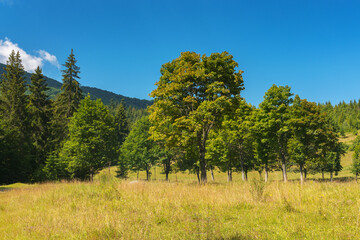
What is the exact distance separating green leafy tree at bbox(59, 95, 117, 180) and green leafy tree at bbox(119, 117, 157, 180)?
1448 centimetres

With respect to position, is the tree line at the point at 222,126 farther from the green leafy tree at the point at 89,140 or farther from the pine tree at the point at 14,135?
the pine tree at the point at 14,135

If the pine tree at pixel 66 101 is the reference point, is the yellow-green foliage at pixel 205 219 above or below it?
below

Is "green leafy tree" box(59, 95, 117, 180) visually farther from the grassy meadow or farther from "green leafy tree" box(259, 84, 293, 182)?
"green leafy tree" box(259, 84, 293, 182)

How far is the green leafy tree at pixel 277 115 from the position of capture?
26203 millimetres

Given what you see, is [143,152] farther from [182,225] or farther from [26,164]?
[182,225]

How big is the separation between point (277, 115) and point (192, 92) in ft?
49.3

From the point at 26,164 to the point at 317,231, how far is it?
38821 millimetres

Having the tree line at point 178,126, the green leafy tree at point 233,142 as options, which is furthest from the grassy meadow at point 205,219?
the green leafy tree at point 233,142

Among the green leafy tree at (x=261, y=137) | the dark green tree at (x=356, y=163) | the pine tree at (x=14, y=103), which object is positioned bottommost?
the dark green tree at (x=356, y=163)

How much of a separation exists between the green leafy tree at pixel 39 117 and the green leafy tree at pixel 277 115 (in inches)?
1354

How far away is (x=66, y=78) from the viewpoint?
32031 mm

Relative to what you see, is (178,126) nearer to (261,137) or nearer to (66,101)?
(261,137)

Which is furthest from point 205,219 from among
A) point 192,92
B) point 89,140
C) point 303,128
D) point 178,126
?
point 303,128

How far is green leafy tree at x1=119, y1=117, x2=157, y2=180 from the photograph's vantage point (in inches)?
1615
